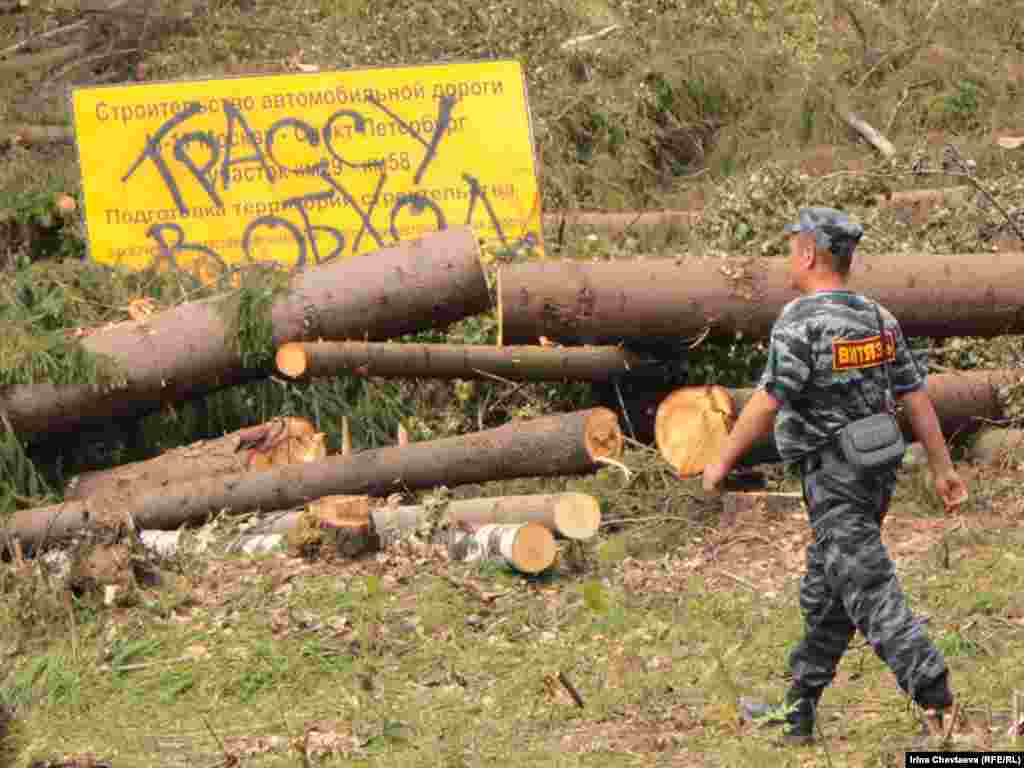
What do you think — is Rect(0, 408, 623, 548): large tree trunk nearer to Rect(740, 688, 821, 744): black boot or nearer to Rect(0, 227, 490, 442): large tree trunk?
Rect(0, 227, 490, 442): large tree trunk

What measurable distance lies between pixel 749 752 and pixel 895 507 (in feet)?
11.6

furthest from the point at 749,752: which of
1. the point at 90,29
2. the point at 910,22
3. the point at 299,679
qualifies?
the point at 90,29

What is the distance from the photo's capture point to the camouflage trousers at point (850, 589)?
5043mm

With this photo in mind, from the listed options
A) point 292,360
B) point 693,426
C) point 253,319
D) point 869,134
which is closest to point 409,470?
point 292,360

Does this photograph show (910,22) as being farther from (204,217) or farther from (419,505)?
(419,505)

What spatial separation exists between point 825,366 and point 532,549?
288cm

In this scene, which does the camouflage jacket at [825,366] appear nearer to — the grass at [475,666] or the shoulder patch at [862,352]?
the shoulder patch at [862,352]

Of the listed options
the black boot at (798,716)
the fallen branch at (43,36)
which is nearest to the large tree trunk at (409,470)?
the black boot at (798,716)

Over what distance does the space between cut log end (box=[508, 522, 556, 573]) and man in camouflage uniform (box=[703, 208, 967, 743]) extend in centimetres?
253

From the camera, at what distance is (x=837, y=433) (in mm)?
5164

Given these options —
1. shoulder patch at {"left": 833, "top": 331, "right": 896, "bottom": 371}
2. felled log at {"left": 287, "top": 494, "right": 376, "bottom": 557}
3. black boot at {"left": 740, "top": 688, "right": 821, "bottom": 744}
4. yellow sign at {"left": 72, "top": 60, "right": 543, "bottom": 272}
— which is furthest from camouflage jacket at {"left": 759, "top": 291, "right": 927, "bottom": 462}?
yellow sign at {"left": 72, "top": 60, "right": 543, "bottom": 272}

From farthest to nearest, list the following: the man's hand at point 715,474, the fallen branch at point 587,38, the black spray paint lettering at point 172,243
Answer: the fallen branch at point 587,38
the black spray paint lettering at point 172,243
the man's hand at point 715,474

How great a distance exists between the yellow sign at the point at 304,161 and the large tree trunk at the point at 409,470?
325 cm

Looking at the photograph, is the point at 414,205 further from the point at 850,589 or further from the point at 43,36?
the point at 850,589
